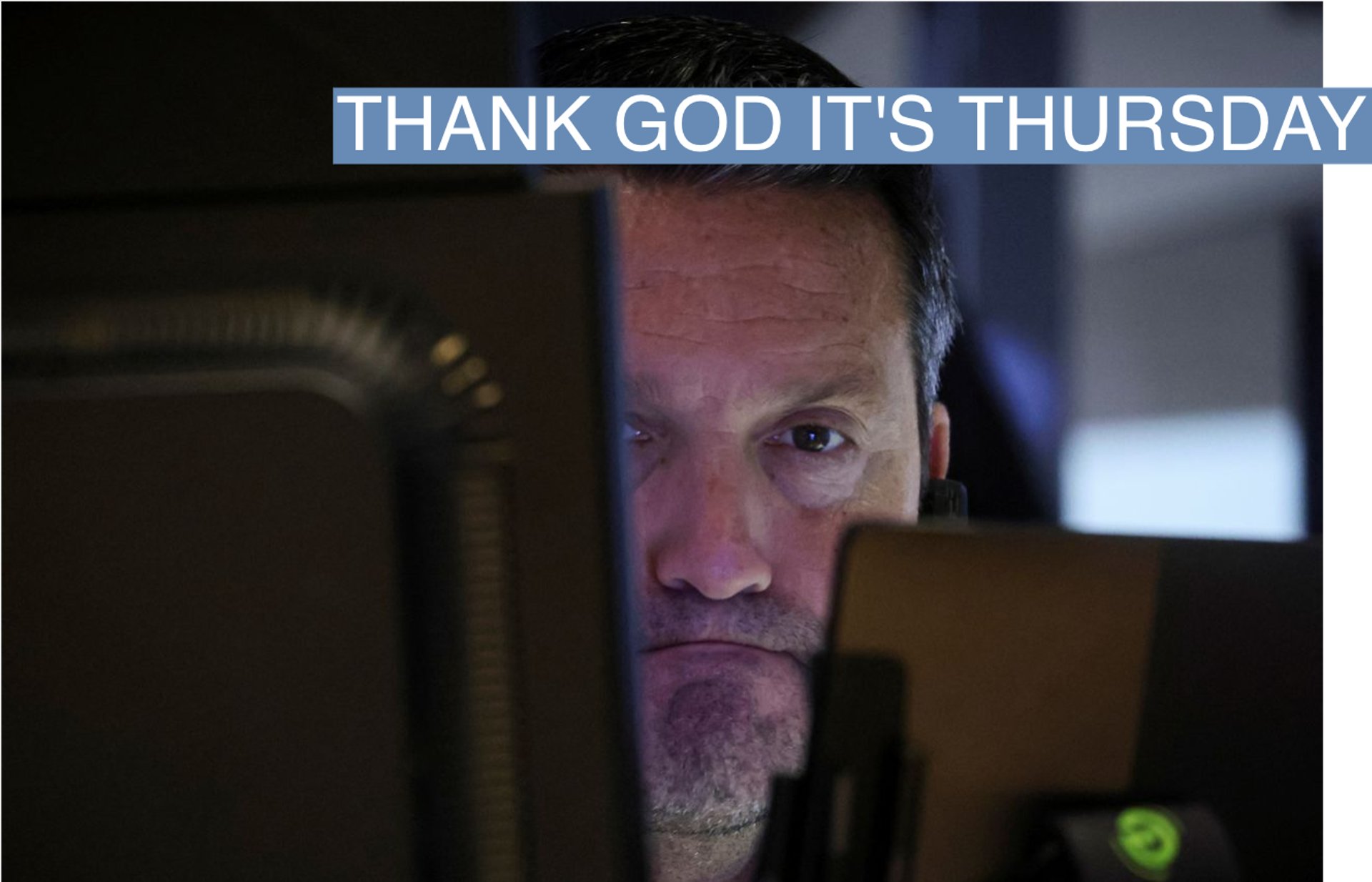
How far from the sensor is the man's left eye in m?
1.29

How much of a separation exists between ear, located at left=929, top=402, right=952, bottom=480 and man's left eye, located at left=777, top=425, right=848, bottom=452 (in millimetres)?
302

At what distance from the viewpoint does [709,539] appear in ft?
4.01

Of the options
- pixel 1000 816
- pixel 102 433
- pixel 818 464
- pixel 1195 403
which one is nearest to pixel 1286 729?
pixel 1000 816

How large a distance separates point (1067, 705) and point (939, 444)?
3.90 feet

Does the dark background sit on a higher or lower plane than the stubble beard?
higher

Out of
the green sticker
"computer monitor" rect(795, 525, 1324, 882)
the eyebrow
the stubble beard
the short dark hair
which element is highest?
the short dark hair

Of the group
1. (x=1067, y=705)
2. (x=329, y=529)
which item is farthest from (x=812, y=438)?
(x=329, y=529)

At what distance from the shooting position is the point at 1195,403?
216cm

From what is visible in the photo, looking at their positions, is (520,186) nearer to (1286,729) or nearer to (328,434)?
(328,434)

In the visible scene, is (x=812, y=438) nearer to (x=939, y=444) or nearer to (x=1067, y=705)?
Result: (x=939, y=444)

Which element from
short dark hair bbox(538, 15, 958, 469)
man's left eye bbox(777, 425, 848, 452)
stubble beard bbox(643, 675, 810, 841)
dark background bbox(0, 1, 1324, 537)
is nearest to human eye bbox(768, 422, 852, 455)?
man's left eye bbox(777, 425, 848, 452)

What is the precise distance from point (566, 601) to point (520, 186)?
12 cm

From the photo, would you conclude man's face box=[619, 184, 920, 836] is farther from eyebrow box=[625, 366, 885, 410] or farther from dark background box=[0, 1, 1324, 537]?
dark background box=[0, 1, 1324, 537]

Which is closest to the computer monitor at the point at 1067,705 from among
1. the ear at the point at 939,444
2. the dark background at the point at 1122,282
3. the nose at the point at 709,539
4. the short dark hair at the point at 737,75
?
the nose at the point at 709,539
